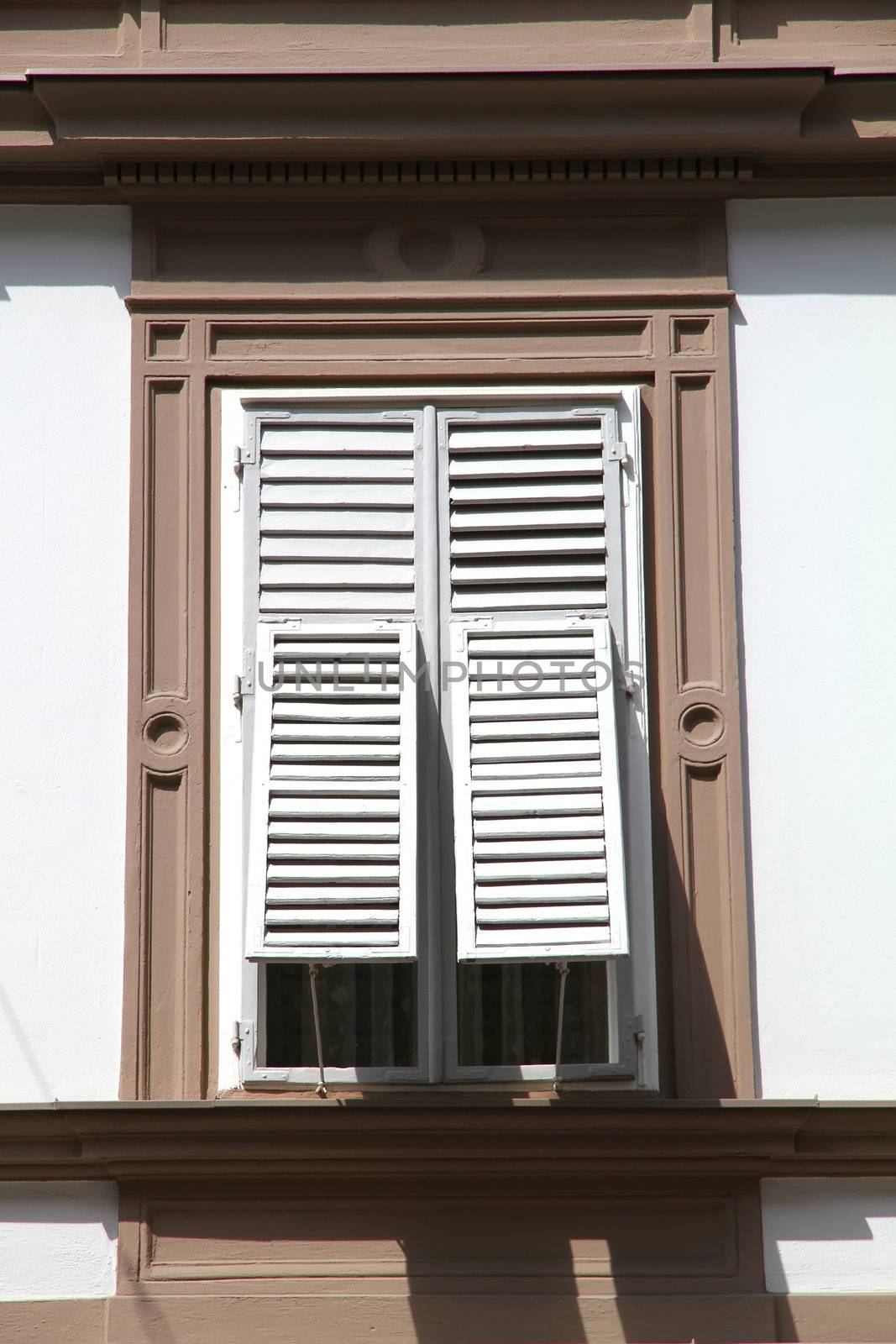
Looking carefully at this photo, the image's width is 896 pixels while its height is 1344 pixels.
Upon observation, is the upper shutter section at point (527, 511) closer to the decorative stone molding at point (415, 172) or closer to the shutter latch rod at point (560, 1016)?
the decorative stone molding at point (415, 172)

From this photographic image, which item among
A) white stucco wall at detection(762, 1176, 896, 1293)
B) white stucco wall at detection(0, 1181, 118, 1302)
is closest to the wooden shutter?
white stucco wall at detection(762, 1176, 896, 1293)

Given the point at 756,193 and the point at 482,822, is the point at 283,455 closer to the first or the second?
the point at 482,822

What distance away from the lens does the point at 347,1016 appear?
6.03m

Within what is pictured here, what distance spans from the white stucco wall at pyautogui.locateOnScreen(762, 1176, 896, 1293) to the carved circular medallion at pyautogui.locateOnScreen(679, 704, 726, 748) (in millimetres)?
1383

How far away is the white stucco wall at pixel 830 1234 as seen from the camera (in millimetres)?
5871

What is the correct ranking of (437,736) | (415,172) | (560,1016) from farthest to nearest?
1. (415,172)
2. (437,736)
3. (560,1016)

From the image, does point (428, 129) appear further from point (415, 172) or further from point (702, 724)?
point (702, 724)

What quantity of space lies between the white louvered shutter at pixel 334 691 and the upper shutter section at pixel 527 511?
17 centimetres

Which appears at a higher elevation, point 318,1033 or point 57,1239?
point 318,1033

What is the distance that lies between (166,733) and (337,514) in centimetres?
90

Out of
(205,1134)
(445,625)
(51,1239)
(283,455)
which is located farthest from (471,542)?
(51,1239)

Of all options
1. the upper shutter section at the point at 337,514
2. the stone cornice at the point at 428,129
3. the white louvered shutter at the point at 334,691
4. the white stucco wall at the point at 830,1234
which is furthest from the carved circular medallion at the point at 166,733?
the white stucco wall at the point at 830,1234

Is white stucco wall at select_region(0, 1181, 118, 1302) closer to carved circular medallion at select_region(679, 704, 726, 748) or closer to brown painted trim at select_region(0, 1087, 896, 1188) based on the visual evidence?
brown painted trim at select_region(0, 1087, 896, 1188)

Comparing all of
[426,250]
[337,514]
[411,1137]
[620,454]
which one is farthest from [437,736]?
[426,250]
